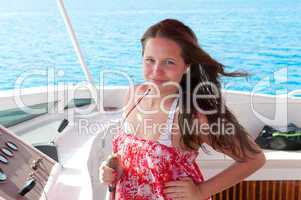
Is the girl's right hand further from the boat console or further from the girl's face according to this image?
the girl's face

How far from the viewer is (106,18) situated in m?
14.5

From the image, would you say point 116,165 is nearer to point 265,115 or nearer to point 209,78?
point 209,78

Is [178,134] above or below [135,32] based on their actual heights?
below

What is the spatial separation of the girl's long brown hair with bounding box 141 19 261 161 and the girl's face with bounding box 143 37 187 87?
0.06 feet

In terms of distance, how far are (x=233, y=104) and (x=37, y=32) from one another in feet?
37.4

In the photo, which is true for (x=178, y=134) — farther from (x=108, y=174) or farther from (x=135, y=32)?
(x=135, y=32)

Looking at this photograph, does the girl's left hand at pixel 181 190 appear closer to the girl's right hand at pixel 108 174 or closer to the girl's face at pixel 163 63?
the girl's right hand at pixel 108 174

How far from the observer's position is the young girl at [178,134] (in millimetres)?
1148

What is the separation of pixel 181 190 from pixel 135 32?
43.0 ft

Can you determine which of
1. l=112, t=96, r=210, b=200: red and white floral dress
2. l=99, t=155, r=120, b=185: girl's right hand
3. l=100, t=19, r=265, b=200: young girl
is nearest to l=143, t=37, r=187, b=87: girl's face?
l=100, t=19, r=265, b=200: young girl

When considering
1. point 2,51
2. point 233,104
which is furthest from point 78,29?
point 233,104

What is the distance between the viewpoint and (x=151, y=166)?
1.15 m

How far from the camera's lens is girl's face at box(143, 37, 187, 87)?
3.75 feet

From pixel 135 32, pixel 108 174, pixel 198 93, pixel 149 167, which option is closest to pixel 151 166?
pixel 149 167
